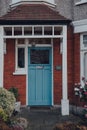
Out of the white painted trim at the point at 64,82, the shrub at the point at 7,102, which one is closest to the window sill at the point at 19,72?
the white painted trim at the point at 64,82

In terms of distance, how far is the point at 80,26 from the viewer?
42.0 ft

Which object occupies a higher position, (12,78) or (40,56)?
(40,56)

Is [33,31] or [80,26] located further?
[80,26]

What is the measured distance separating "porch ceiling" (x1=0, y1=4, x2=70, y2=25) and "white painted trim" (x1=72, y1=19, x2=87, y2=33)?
0.47m

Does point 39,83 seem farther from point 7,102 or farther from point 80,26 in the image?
point 7,102

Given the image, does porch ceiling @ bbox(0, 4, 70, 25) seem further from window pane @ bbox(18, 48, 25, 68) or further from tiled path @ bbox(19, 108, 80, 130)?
tiled path @ bbox(19, 108, 80, 130)

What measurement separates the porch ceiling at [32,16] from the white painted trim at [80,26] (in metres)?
0.47

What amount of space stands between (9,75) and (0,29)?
2.08m

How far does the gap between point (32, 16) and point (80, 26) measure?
1.88 meters

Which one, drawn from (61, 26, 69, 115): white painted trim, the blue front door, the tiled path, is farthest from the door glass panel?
the tiled path

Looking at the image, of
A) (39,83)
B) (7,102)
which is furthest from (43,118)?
(39,83)

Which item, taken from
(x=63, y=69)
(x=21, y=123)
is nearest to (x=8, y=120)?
(x=21, y=123)

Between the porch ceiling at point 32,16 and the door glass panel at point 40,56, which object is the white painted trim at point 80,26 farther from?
the door glass panel at point 40,56

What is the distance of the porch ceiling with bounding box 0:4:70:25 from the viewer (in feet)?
41.0
